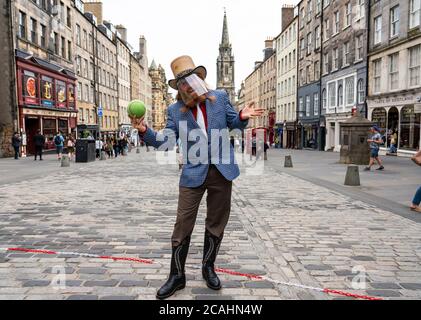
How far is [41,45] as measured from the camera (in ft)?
95.6

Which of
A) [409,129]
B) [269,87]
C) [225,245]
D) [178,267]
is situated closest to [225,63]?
[269,87]

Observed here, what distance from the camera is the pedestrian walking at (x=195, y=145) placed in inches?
136

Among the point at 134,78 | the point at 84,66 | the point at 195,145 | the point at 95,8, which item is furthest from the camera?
the point at 134,78

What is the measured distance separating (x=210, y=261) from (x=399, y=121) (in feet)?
77.6

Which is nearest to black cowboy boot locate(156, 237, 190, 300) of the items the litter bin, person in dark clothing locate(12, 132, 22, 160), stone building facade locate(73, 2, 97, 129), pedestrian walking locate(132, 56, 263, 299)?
pedestrian walking locate(132, 56, 263, 299)

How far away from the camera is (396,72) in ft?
81.3

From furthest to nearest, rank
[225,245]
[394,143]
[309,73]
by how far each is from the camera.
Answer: [309,73]
[394,143]
[225,245]

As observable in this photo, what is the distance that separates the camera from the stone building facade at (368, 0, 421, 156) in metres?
22.3

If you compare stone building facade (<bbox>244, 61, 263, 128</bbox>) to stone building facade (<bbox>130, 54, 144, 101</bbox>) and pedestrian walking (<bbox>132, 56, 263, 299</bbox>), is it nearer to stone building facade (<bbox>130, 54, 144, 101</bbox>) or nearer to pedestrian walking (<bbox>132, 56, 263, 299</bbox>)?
stone building facade (<bbox>130, 54, 144, 101</bbox>)

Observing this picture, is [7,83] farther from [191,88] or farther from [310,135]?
[310,135]

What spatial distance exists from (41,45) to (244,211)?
27386mm

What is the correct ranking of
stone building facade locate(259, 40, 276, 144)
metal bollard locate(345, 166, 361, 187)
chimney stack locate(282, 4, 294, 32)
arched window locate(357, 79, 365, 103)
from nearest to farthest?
1. metal bollard locate(345, 166, 361, 187)
2. arched window locate(357, 79, 365, 103)
3. chimney stack locate(282, 4, 294, 32)
4. stone building facade locate(259, 40, 276, 144)

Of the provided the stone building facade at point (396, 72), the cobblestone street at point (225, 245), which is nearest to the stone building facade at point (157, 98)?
the stone building facade at point (396, 72)

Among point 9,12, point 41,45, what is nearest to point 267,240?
point 9,12
